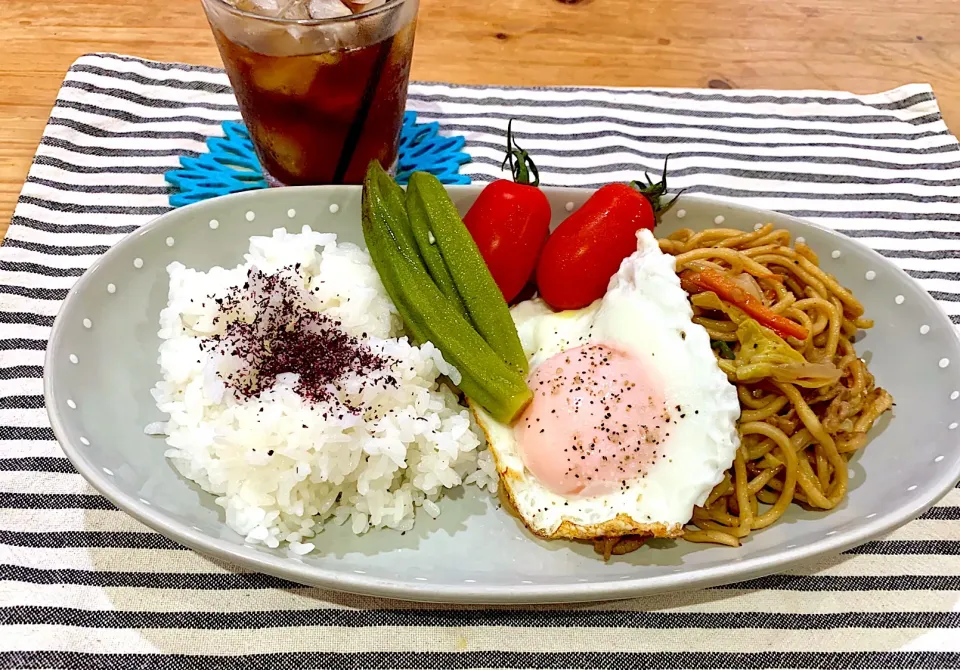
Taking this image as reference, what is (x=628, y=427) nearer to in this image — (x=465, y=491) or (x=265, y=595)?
(x=465, y=491)

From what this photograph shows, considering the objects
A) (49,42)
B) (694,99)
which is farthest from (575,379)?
(49,42)

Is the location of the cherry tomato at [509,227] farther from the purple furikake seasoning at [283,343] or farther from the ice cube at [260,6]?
the ice cube at [260,6]

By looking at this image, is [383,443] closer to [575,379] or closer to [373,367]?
[373,367]

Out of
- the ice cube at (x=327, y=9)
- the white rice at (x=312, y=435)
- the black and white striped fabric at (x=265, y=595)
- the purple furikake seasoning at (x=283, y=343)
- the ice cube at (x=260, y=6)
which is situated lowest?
the black and white striped fabric at (x=265, y=595)

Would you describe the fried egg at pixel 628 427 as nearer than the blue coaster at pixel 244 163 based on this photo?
Yes

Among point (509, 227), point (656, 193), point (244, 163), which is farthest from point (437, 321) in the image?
point (244, 163)

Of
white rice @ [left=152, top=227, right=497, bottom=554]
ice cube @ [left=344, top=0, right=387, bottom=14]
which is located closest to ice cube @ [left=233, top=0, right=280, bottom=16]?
ice cube @ [left=344, top=0, right=387, bottom=14]

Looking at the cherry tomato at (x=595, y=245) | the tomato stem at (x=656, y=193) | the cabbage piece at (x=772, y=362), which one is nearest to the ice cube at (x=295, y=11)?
the cherry tomato at (x=595, y=245)

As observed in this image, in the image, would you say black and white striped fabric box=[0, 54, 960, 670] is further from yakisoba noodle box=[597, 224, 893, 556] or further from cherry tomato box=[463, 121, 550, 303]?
cherry tomato box=[463, 121, 550, 303]
